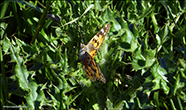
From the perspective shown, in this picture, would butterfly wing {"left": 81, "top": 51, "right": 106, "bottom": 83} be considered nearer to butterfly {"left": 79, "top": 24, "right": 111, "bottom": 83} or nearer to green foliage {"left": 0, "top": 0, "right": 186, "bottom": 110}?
butterfly {"left": 79, "top": 24, "right": 111, "bottom": 83}

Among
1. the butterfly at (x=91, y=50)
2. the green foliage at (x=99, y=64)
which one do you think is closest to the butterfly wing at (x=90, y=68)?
the butterfly at (x=91, y=50)

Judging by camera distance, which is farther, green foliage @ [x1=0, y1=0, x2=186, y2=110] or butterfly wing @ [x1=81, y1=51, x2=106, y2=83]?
green foliage @ [x1=0, y1=0, x2=186, y2=110]

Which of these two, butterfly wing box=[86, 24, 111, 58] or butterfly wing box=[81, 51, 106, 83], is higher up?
butterfly wing box=[86, 24, 111, 58]

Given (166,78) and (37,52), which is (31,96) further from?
(166,78)

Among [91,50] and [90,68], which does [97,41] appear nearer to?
[91,50]

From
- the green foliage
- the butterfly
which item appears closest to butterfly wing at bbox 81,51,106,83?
the butterfly

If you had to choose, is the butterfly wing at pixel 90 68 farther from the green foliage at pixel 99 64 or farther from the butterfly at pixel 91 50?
the green foliage at pixel 99 64
